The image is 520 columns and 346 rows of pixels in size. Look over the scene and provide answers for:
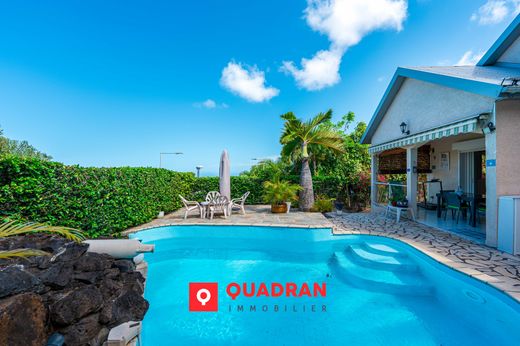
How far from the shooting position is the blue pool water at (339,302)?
11.0 ft

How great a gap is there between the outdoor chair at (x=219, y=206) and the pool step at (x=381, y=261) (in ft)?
19.1

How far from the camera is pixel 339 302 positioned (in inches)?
170

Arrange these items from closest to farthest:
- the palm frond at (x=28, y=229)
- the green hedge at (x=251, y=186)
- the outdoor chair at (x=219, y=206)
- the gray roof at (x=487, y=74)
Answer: the palm frond at (x=28, y=229)
the gray roof at (x=487, y=74)
the outdoor chair at (x=219, y=206)
the green hedge at (x=251, y=186)

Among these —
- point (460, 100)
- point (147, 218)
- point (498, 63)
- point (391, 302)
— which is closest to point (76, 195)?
point (147, 218)

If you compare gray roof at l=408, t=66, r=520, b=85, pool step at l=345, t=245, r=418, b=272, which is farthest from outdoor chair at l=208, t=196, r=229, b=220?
gray roof at l=408, t=66, r=520, b=85

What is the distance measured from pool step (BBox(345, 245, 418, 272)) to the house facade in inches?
96.4

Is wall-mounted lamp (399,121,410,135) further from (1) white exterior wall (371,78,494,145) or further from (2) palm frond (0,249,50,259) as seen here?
(2) palm frond (0,249,50,259)

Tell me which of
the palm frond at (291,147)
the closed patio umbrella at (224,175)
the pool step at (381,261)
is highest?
the palm frond at (291,147)

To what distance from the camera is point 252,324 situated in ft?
12.3

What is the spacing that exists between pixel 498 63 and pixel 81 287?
13.7 meters

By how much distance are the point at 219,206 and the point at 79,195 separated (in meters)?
5.13

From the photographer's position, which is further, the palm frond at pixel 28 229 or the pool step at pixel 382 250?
the pool step at pixel 382 250

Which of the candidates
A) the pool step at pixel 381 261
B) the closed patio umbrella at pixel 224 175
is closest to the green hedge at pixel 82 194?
the closed patio umbrella at pixel 224 175

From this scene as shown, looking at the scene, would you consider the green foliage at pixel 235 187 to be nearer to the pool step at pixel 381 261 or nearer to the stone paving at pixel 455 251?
the stone paving at pixel 455 251
